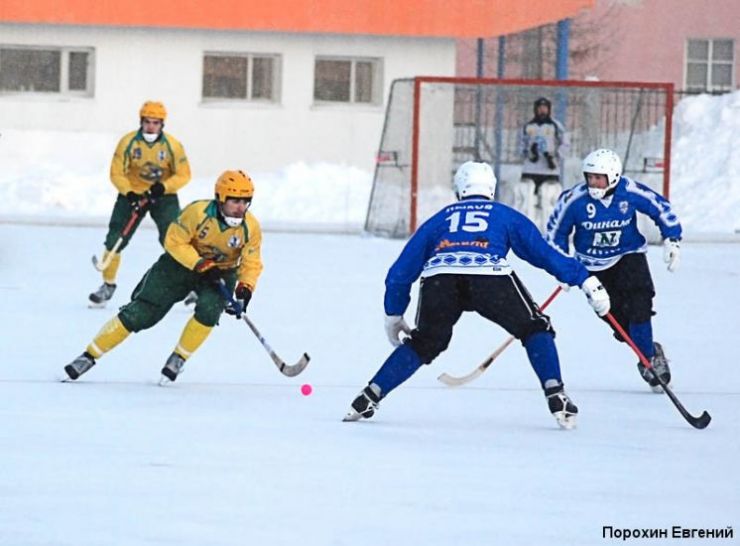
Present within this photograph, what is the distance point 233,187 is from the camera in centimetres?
885

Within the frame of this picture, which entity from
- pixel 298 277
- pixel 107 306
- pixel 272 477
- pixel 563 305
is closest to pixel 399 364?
pixel 272 477

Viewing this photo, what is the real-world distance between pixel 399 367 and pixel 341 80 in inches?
743

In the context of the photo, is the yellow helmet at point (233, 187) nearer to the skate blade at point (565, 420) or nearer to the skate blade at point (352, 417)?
the skate blade at point (352, 417)

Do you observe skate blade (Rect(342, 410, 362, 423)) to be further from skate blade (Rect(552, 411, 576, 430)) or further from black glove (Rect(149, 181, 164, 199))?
black glove (Rect(149, 181, 164, 199))

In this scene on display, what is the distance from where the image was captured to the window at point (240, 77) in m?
26.2

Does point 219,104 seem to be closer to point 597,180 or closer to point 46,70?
point 46,70

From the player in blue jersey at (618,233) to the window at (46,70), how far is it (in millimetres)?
16972

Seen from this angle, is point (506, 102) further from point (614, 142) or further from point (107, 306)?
point (107, 306)

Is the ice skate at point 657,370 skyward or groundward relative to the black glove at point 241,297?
groundward

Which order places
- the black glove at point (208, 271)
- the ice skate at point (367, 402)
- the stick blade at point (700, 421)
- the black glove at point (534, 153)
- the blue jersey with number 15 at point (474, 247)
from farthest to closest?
the black glove at point (534, 153)
the black glove at point (208, 271)
the stick blade at point (700, 421)
the ice skate at point (367, 402)
the blue jersey with number 15 at point (474, 247)

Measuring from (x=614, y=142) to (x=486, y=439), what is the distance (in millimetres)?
12425

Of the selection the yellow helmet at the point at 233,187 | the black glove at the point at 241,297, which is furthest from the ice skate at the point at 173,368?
the yellow helmet at the point at 233,187

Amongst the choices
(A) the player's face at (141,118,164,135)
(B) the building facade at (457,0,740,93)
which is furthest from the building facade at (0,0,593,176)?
(A) the player's face at (141,118,164,135)

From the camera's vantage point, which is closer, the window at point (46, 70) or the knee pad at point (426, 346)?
the knee pad at point (426, 346)
